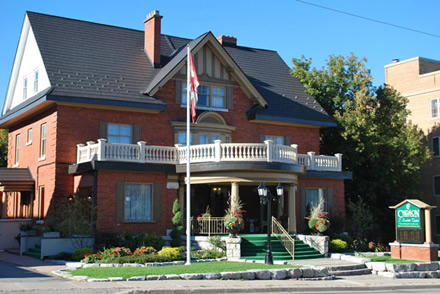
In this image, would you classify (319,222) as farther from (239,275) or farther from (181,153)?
(239,275)

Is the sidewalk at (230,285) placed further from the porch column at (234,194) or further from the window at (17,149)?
the window at (17,149)

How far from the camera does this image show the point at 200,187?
3381 cm

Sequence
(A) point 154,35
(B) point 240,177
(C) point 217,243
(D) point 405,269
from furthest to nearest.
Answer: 1. (A) point 154,35
2. (B) point 240,177
3. (C) point 217,243
4. (D) point 405,269

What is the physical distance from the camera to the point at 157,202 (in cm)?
2973

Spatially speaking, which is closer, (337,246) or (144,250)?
(144,250)

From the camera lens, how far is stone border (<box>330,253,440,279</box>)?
2419 cm

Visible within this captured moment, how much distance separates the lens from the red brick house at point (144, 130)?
29.3m

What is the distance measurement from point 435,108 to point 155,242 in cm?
2953

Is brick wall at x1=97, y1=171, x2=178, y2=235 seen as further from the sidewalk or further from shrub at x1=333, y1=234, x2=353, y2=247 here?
shrub at x1=333, y1=234, x2=353, y2=247

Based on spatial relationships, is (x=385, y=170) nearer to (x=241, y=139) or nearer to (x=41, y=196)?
(x=241, y=139)

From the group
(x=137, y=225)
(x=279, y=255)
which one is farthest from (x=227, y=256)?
(x=137, y=225)

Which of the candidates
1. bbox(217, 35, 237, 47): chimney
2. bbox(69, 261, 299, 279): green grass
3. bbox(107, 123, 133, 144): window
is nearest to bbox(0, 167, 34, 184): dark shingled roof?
bbox(107, 123, 133, 144): window

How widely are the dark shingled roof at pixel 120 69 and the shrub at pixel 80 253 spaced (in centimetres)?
837

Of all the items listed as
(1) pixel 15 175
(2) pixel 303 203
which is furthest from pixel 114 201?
(2) pixel 303 203
